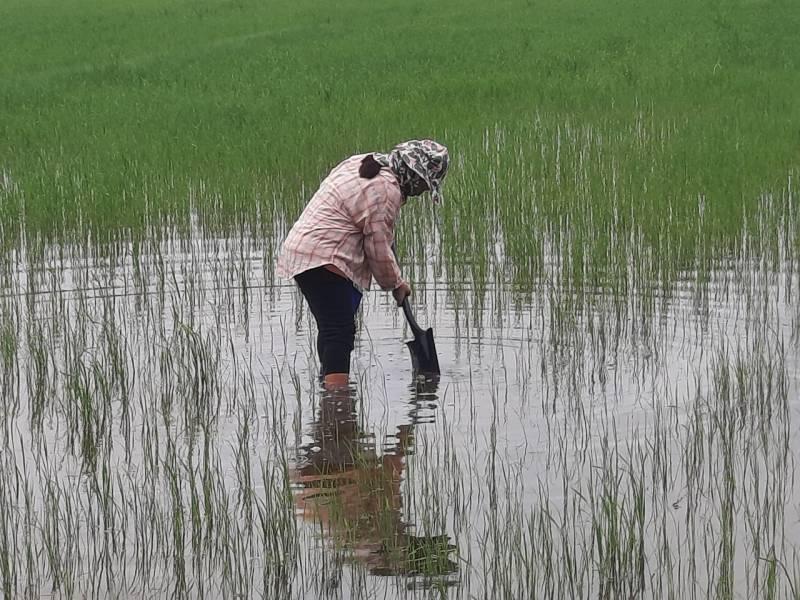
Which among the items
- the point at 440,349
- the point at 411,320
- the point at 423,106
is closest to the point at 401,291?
the point at 411,320

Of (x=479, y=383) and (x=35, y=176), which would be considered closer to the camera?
(x=479, y=383)

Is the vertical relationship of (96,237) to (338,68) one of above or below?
below

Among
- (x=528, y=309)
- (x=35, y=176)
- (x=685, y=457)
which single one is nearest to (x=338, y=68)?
(x=35, y=176)

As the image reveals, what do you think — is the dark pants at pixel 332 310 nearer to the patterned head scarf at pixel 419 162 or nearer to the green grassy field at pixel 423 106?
the patterned head scarf at pixel 419 162

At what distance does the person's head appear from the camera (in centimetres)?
532

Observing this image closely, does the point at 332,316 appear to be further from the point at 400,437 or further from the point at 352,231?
the point at 400,437

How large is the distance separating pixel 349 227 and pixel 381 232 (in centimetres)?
14

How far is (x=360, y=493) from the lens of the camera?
471 centimetres

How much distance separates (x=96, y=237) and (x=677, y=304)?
364 centimetres

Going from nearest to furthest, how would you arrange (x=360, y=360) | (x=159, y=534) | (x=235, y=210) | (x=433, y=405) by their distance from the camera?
1. (x=159, y=534)
2. (x=433, y=405)
3. (x=360, y=360)
4. (x=235, y=210)

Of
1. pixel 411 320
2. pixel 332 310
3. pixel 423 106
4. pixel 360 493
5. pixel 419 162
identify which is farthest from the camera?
pixel 423 106

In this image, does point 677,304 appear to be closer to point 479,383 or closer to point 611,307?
point 611,307

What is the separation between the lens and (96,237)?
28.3ft

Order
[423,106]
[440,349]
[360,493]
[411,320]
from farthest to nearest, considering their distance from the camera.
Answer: [423,106]
[440,349]
[411,320]
[360,493]
